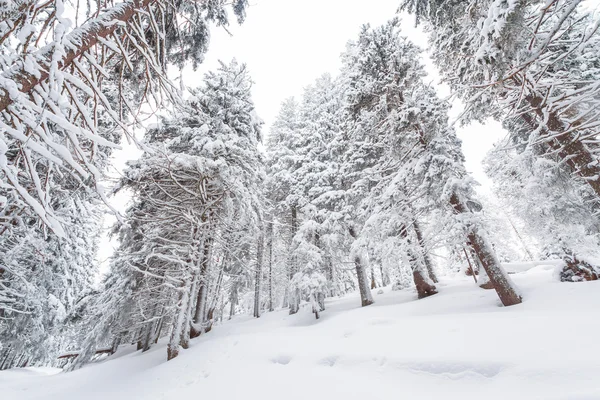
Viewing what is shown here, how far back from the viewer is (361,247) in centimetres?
976

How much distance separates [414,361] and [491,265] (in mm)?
4117

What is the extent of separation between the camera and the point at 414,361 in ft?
11.2

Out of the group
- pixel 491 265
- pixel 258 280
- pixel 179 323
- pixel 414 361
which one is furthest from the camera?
pixel 258 280

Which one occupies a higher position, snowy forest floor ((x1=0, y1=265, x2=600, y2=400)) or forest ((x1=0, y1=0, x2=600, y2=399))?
forest ((x1=0, y1=0, x2=600, y2=399))

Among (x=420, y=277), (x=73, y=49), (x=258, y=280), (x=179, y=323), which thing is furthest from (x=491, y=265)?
(x=258, y=280)

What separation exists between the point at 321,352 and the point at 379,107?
26.6ft

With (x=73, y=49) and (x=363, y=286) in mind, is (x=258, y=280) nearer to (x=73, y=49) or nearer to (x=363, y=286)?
(x=363, y=286)

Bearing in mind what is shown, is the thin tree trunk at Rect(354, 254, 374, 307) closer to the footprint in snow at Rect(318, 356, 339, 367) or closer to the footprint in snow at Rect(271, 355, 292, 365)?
the footprint in snow at Rect(271, 355, 292, 365)

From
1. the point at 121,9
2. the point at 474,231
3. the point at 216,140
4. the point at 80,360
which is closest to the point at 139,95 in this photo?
the point at 121,9

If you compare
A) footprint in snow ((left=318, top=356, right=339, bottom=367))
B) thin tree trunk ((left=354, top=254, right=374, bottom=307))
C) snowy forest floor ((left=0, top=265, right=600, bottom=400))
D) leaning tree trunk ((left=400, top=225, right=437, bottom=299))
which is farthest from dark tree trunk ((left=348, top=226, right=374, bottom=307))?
footprint in snow ((left=318, top=356, right=339, bottom=367))

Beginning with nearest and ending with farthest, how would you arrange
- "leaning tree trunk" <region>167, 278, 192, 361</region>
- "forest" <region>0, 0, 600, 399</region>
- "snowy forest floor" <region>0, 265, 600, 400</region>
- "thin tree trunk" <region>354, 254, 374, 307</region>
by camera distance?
1. "snowy forest floor" <region>0, 265, 600, 400</region>
2. "forest" <region>0, 0, 600, 399</region>
3. "leaning tree trunk" <region>167, 278, 192, 361</region>
4. "thin tree trunk" <region>354, 254, 374, 307</region>

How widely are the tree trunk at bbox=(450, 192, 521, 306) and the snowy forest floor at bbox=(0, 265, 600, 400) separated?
311 millimetres

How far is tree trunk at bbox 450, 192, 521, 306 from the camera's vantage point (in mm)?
5648

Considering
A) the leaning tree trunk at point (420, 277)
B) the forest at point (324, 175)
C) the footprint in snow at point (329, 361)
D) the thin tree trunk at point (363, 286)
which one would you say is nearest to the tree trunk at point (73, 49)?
the forest at point (324, 175)
